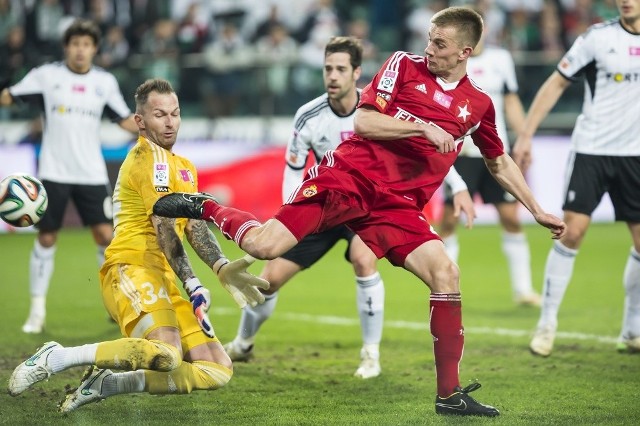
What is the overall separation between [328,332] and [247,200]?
745cm

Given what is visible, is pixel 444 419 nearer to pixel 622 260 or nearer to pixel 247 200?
pixel 622 260

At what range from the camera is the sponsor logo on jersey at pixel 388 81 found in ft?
20.9

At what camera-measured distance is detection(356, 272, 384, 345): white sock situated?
7934 millimetres

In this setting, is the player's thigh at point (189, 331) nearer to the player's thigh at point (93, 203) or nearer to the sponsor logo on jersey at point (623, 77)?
the player's thigh at point (93, 203)

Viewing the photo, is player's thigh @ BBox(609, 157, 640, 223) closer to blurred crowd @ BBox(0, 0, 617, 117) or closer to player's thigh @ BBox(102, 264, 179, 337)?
player's thigh @ BBox(102, 264, 179, 337)

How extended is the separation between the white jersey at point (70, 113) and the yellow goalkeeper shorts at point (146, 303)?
383cm

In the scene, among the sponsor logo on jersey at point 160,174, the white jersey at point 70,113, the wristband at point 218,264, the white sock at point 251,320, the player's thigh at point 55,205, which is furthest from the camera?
the white jersey at point 70,113

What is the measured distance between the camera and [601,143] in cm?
845

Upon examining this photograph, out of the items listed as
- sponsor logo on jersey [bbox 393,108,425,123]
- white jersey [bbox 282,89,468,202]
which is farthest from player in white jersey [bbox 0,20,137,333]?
sponsor logo on jersey [bbox 393,108,425,123]

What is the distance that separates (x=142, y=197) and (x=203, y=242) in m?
0.45

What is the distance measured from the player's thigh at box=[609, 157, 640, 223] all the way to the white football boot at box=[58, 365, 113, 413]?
171 inches

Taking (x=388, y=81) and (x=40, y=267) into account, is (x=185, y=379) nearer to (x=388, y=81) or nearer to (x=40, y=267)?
(x=388, y=81)

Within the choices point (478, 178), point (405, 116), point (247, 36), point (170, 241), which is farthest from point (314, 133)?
point (247, 36)

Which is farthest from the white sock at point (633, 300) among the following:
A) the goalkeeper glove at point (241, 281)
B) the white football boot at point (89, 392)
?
the white football boot at point (89, 392)
